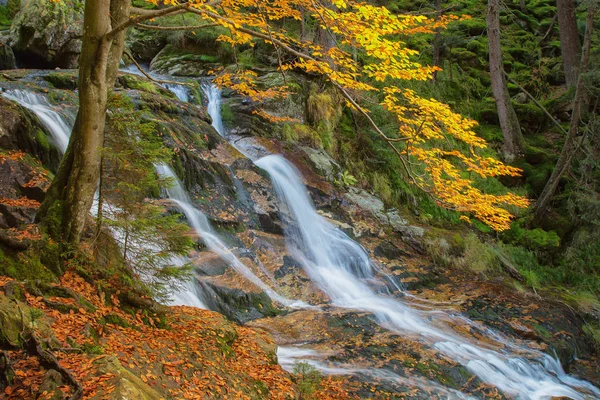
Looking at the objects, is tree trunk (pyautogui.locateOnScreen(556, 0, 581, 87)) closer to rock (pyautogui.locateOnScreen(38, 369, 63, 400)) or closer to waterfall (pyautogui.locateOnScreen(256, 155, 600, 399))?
waterfall (pyautogui.locateOnScreen(256, 155, 600, 399))

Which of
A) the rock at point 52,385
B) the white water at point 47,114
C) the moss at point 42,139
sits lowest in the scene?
the rock at point 52,385

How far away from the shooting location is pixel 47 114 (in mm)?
7891

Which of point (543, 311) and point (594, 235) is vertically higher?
point (594, 235)

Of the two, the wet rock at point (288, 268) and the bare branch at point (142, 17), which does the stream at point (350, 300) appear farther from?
the bare branch at point (142, 17)

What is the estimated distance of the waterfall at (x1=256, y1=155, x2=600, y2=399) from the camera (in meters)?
6.92

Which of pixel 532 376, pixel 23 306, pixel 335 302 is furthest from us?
pixel 335 302

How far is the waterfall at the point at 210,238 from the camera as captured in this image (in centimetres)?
778

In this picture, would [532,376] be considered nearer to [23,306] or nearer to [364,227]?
[364,227]

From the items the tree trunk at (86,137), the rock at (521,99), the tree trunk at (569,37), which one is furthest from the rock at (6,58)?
the tree trunk at (569,37)

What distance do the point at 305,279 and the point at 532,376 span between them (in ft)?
13.8

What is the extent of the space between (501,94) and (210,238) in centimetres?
1199

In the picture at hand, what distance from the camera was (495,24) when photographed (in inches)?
576

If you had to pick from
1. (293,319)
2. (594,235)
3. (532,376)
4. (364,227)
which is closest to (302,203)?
(364,227)

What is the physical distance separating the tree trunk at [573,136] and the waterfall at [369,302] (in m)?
6.82
